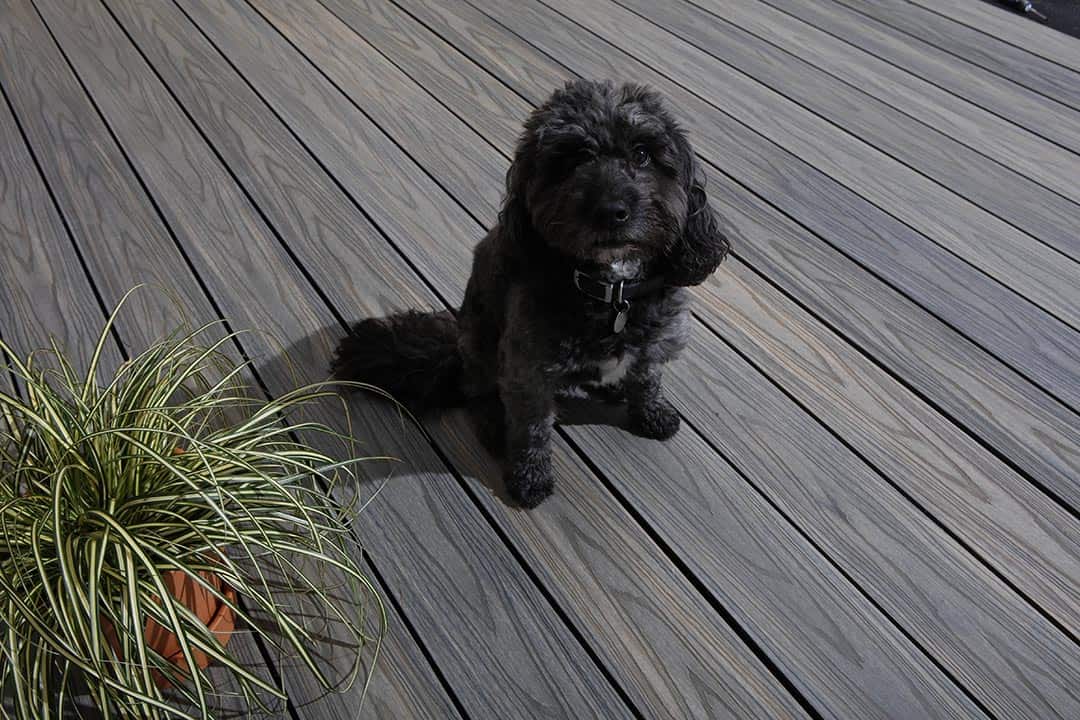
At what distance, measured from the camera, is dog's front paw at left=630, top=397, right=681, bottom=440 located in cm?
182

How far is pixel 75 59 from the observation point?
2889mm

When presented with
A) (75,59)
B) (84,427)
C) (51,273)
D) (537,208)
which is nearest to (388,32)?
(75,59)

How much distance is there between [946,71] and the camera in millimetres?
2869

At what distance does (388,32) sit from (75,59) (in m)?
1.15

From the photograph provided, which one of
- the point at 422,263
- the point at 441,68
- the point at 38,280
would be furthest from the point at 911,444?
the point at 38,280

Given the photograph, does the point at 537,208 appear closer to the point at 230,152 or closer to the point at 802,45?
the point at 230,152

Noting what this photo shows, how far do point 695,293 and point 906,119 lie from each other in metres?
1.18

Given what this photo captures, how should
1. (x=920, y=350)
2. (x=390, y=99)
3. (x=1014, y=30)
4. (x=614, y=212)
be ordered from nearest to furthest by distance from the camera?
(x=614, y=212), (x=920, y=350), (x=390, y=99), (x=1014, y=30)

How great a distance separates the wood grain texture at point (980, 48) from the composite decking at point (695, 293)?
17 millimetres

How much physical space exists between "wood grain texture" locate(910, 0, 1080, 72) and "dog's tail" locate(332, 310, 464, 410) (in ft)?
8.40

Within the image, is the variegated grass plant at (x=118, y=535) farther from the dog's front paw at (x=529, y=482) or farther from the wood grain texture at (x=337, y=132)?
the wood grain texture at (x=337, y=132)

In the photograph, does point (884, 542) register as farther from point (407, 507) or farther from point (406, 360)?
point (406, 360)

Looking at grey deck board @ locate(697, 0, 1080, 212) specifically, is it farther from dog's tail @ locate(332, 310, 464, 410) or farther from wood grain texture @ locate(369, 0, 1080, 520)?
dog's tail @ locate(332, 310, 464, 410)

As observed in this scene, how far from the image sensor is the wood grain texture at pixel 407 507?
1.49 meters
